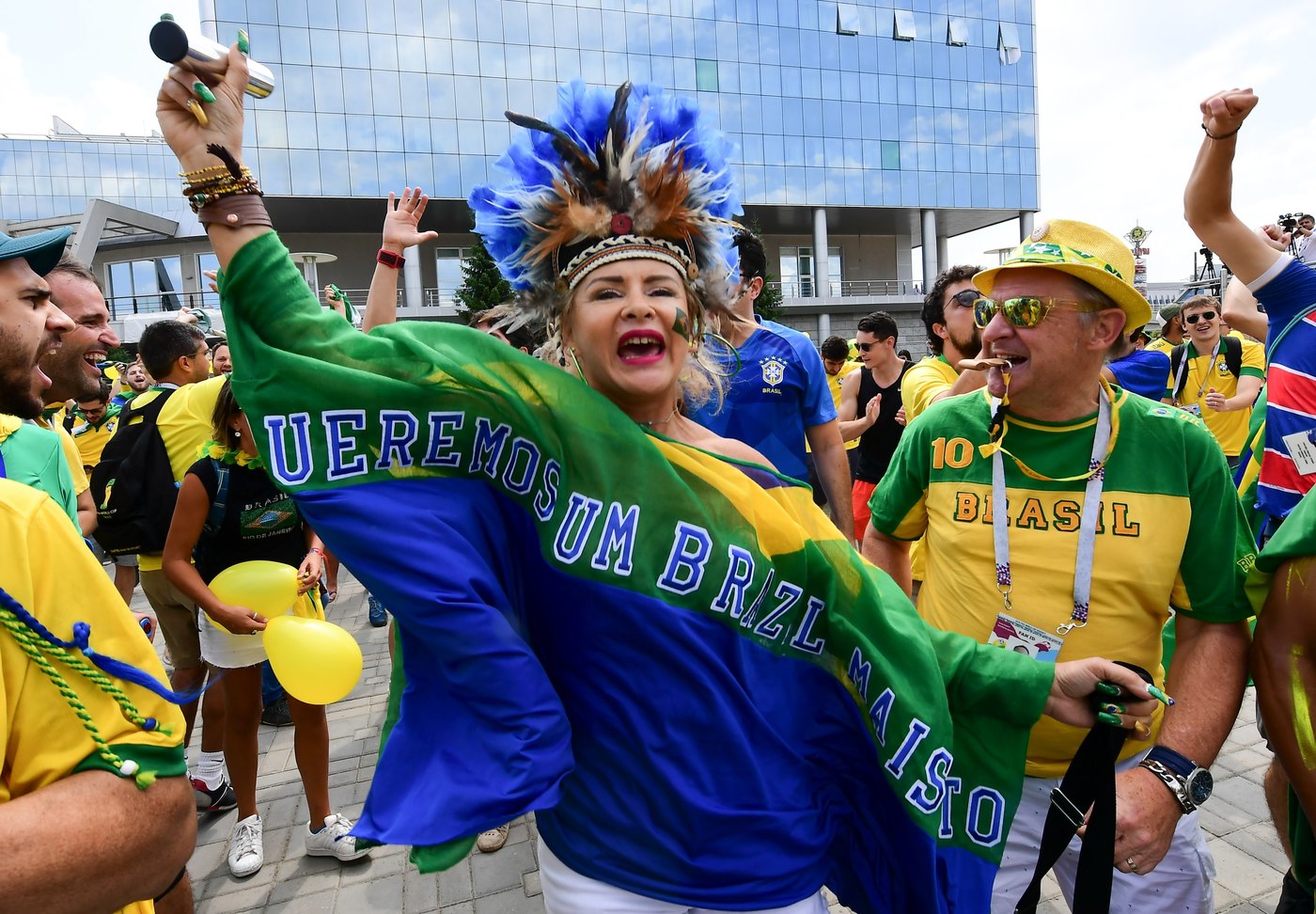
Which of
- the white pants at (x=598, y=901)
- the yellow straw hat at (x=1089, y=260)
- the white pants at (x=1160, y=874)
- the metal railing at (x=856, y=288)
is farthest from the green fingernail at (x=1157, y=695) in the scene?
the metal railing at (x=856, y=288)

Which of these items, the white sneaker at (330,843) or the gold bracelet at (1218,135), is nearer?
the gold bracelet at (1218,135)

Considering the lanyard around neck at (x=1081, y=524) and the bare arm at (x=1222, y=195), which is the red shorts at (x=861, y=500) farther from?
the lanyard around neck at (x=1081, y=524)

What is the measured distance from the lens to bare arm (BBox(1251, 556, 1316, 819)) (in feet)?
5.57

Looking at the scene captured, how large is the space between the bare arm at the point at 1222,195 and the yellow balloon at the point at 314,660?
10.7ft

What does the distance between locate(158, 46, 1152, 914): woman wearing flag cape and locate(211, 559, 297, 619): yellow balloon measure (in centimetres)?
219

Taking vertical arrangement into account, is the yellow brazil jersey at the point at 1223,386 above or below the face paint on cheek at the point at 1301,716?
above

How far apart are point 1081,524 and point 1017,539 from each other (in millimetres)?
165

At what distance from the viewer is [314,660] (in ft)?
9.46

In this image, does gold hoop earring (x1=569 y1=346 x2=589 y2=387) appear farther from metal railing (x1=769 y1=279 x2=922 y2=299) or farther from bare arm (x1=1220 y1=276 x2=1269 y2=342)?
metal railing (x1=769 y1=279 x2=922 y2=299)

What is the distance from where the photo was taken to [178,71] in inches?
53.3

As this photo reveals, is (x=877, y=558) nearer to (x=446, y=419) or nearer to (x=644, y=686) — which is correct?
(x=644, y=686)

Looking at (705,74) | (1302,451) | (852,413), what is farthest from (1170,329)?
(705,74)

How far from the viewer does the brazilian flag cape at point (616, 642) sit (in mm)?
1417

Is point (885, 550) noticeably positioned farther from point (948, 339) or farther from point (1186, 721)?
point (948, 339)
